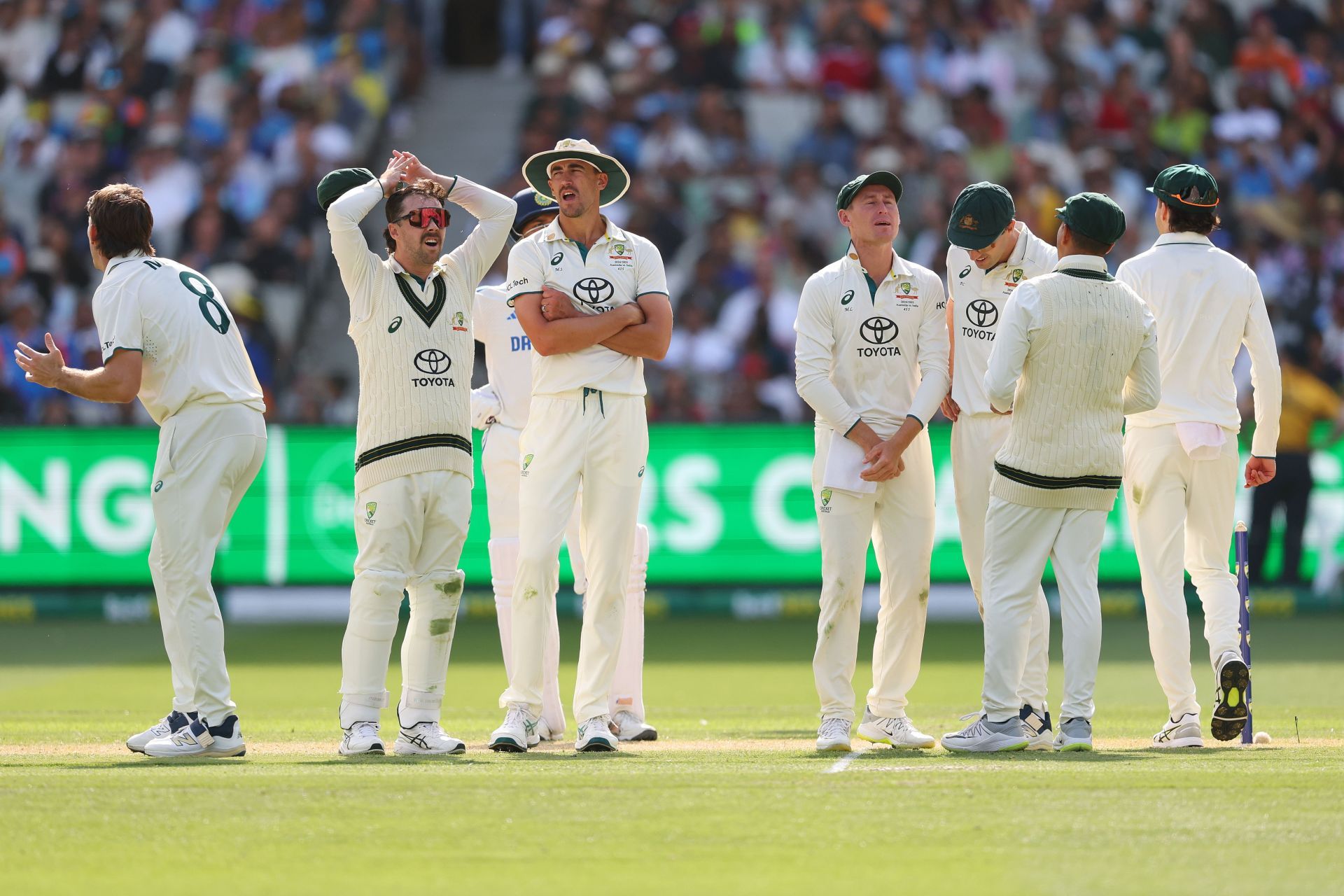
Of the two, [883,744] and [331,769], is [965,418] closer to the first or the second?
[883,744]

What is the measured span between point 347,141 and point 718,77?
4301 millimetres

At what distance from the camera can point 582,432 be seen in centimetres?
840

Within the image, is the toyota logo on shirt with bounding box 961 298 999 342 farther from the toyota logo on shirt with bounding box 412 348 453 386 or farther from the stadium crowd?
the stadium crowd

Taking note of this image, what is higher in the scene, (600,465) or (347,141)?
(347,141)

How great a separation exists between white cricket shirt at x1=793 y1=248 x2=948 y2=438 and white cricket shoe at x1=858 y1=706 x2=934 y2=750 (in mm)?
1332

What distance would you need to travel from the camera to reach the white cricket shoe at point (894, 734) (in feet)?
27.9

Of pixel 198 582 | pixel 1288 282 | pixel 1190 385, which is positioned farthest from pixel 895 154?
pixel 198 582

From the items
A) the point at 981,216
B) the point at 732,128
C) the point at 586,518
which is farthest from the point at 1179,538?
the point at 732,128

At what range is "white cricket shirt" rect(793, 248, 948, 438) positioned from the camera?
8609mm

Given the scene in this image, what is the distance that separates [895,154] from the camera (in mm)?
19969

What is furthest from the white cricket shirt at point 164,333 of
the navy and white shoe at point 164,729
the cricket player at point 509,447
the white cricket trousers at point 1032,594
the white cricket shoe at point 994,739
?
the white cricket shoe at point 994,739

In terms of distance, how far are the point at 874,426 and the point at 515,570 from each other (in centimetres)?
195

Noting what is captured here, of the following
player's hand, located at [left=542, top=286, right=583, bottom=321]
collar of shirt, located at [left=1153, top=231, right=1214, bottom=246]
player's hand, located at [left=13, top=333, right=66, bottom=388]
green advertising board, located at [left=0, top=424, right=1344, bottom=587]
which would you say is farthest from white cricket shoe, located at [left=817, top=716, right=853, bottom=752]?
green advertising board, located at [left=0, top=424, right=1344, bottom=587]

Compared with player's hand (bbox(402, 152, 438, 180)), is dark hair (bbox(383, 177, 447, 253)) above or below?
below
